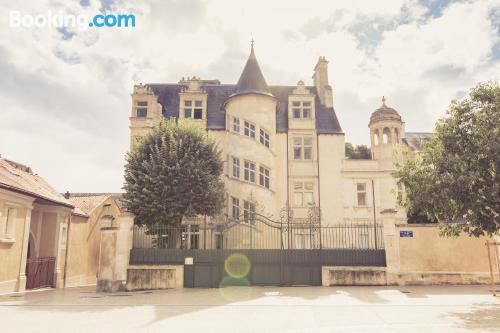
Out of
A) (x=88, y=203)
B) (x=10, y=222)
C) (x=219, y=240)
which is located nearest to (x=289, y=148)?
(x=219, y=240)

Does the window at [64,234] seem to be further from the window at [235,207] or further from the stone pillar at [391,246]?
the stone pillar at [391,246]

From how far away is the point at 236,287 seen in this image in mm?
17531

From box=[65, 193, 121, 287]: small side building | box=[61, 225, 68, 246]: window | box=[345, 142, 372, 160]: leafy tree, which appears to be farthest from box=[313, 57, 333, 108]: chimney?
box=[61, 225, 68, 246]: window

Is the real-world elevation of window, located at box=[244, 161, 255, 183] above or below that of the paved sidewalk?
above

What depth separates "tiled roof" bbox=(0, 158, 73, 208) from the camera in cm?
1698

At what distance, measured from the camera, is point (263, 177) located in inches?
1054

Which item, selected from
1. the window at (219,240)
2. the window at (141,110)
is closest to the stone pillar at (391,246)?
the window at (219,240)

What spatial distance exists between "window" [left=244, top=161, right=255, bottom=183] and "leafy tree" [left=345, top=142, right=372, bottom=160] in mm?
21628

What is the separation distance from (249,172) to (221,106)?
695cm

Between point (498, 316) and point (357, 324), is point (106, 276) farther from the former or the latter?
point (498, 316)

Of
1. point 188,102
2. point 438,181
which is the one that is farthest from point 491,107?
point 188,102

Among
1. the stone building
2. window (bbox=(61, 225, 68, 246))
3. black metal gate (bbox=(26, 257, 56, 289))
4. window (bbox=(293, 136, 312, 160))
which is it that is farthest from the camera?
window (bbox=(293, 136, 312, 160))

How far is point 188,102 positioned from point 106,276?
51.2 feet

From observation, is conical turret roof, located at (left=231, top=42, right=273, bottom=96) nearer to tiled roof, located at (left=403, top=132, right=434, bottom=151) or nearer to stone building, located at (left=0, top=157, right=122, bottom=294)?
stone building, located at (left=0, top=157, right=122, bottom=294)
